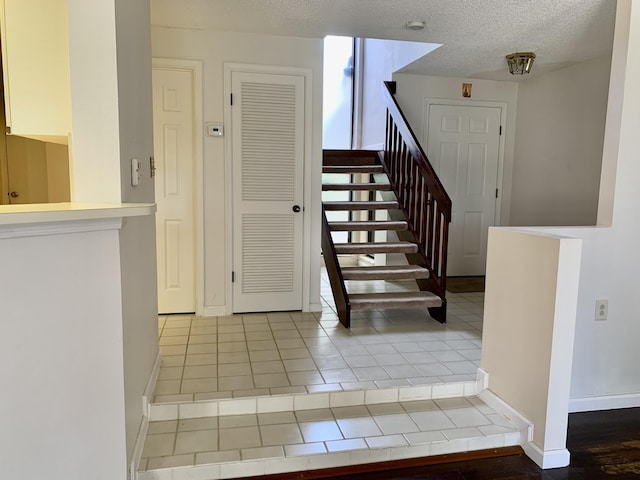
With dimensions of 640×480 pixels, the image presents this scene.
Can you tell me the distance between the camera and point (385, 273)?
3771mm

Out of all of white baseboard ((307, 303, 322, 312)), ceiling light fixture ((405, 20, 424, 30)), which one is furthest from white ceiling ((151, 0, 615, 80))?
white baseboard ((307, 303, 322, 312))

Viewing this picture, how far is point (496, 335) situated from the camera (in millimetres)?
2551

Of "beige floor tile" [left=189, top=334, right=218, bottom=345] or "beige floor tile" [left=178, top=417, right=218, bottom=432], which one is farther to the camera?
"beige floor tile" [left=189, top=334, right=218, bottom=345]

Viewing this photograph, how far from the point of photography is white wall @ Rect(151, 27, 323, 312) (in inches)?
138

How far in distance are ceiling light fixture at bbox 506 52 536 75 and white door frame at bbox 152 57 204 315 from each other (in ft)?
8.63

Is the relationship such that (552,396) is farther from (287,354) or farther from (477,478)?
(287,354)

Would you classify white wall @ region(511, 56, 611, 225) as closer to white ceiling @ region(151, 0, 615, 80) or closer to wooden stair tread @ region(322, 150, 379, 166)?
white ceiling @ region(151, 0, 615, 80)

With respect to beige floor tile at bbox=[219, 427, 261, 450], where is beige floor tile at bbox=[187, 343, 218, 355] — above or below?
above

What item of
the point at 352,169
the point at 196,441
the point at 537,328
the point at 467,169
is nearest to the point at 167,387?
the point at 196,441

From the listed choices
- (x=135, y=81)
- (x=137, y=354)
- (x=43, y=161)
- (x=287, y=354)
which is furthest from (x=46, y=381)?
(x=43, y=161)

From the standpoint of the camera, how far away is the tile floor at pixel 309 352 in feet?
8.33

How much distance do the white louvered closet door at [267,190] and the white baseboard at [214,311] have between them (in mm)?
107

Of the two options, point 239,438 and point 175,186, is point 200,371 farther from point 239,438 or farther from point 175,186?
point 175,186

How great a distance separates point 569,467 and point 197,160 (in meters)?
3.12
